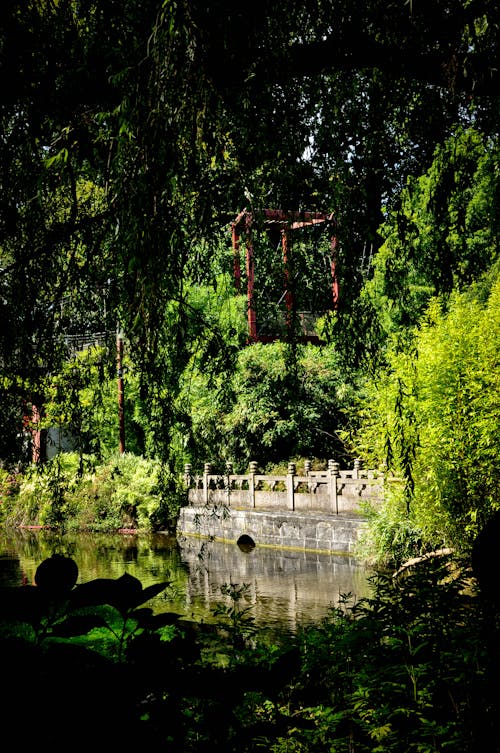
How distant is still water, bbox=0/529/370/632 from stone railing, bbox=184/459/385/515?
1575 millimetres

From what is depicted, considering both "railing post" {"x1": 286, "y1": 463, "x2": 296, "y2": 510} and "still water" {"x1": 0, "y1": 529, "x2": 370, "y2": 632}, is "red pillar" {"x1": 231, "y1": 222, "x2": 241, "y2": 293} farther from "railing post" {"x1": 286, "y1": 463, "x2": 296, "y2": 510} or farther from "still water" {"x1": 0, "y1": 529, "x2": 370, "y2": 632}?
"railing post" {"x1": 286, "y1": 463, "x2": 296, "y2": 510}

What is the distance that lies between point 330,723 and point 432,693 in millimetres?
433

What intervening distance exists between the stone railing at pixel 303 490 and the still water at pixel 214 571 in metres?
1.57

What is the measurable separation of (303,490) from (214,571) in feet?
18.2

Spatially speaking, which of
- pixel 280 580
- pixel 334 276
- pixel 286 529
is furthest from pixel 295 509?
pixel 334 276

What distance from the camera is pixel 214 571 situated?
1870 centimetres

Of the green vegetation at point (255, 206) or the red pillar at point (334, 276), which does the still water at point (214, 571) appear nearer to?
the green vegetation at point (255, 206)

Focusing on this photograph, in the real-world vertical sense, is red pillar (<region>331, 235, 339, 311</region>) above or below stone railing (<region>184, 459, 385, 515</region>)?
above

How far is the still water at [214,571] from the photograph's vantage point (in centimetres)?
1381

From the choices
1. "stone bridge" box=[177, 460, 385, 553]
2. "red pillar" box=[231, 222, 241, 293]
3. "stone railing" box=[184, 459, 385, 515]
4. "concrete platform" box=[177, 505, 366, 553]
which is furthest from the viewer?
"stone railing" box=[184, 459, 385, 515]

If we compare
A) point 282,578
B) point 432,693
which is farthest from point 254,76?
point 282,578

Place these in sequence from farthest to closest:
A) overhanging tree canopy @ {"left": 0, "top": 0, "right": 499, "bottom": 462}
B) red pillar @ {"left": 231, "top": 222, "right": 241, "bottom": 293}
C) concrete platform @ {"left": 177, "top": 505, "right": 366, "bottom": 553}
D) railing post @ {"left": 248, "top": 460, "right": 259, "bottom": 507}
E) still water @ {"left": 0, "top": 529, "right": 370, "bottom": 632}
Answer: railing post @ {"left": 248, "top": 460, "right": 259, "bottom": 507}, concrete platform @ {"left": 177, "top": 505, "right": 366, "bottom": 553}, still water @ {"left": 0, "top": 529, "right": 370, "bottom": 632}, red pillar @ {"left": 231, "top": 222, "right": 241, "bottom": 293}, overhanging tree canopy @ {"left": 0, "top": 0, "right": 499, "bottom": 462}

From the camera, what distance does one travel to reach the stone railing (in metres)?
21.5

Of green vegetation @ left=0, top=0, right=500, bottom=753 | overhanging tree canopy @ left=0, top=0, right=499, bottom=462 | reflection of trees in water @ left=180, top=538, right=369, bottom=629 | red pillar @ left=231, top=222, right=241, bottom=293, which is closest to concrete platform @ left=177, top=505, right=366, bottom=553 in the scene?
reflection of trees in water @ left=180, top=538, right=369, bottom=629
